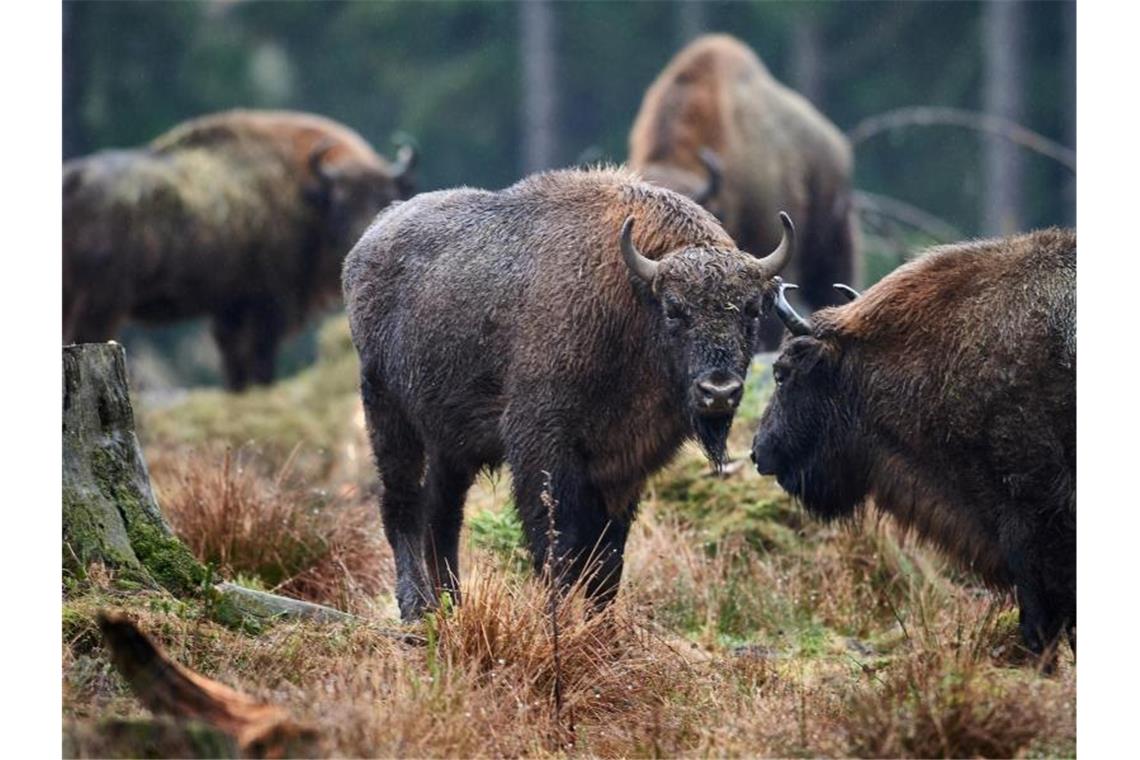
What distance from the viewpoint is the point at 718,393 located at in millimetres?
6957

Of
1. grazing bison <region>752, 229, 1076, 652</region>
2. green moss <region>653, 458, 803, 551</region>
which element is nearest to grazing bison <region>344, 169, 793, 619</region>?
grazing bison <region>752, 229, 1076, 652</region>

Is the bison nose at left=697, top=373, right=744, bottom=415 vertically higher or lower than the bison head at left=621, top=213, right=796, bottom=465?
lower

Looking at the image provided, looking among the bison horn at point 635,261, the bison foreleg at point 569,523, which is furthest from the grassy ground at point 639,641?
the bison horn at point 635,261

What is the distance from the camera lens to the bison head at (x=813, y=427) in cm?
747

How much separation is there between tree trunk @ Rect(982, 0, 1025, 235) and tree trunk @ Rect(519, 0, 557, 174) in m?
6.14

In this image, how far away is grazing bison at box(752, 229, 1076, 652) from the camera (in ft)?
22.0

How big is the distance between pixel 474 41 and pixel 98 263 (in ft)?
37.6

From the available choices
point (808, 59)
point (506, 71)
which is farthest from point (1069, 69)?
point (506, 71)

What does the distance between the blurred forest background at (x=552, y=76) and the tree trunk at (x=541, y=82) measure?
31mm

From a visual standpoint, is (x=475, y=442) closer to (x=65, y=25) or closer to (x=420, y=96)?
(x=65, y=25)

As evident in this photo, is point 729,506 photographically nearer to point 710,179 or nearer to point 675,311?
point 675,311

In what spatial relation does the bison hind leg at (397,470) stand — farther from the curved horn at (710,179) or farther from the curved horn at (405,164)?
the curved horn at (405,164)

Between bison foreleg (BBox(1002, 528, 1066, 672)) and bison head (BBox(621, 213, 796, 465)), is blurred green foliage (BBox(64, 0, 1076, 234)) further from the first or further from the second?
bison foreleg (BBox(1002, 528, 1066, 672))

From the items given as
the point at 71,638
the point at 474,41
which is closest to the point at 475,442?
the point at 71,638
